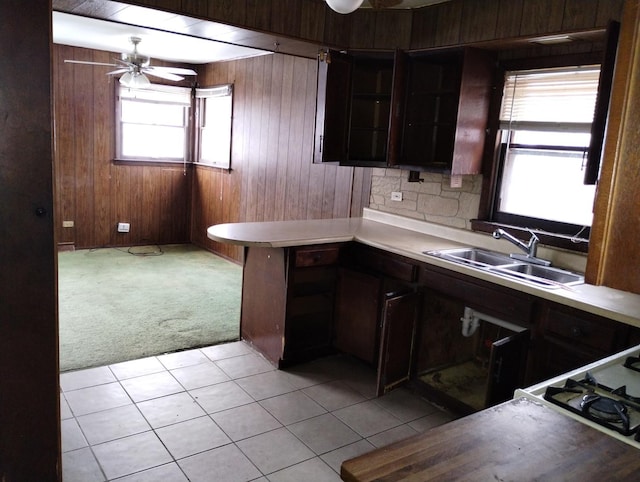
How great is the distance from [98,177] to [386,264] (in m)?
4.58

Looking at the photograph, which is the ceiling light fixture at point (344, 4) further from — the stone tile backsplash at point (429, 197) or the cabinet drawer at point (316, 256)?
the stone tile backsplash at point (429, 197)

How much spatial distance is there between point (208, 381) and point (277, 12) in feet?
7.61

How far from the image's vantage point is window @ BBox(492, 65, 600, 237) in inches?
112

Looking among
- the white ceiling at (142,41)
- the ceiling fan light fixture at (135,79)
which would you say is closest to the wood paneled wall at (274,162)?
the white ceiling at (142,41)

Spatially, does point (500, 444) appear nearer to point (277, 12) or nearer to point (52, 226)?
point (52, 226)

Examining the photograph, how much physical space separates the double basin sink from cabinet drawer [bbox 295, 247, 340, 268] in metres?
0.67

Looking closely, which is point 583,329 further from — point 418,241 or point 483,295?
point 418,241

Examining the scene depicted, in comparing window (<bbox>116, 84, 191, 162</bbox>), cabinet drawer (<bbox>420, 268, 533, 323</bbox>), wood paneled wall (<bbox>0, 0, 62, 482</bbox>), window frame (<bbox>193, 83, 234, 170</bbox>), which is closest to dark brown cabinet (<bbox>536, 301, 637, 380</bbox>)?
cabinet drawer (<bbox>420, 268, 533, 323</bbox>)

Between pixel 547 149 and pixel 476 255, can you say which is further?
pixel 476 255

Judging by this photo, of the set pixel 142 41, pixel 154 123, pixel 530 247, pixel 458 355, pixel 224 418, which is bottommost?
pixel 224 418

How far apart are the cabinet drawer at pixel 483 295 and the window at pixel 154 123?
16.1 ft

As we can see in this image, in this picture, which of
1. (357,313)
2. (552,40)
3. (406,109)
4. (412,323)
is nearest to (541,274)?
(412,323)

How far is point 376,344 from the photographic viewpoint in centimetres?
331

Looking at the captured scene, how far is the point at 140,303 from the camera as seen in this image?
4523 millimetres
